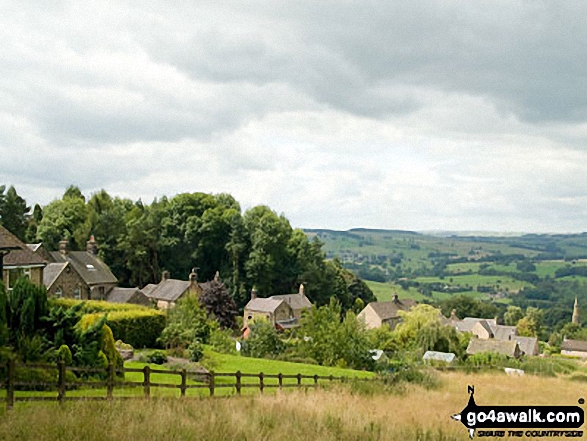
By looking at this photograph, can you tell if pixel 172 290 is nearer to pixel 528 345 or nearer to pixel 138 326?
pixel 138 326

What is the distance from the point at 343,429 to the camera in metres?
12.2

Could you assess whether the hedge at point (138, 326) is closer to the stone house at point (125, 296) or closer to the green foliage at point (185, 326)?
the green foliage at point (185, 326)

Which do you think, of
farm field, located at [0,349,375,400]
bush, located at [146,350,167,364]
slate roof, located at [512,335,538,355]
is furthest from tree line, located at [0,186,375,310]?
bush, located at [146,350,167,364]

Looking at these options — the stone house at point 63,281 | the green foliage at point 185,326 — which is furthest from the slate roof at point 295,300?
the green foliage at point 185,326

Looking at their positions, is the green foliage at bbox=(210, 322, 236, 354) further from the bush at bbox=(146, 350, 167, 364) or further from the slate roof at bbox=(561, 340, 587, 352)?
the slate roof at bbox=(561, 340, 587, 352)

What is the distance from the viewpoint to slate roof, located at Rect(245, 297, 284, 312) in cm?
7026

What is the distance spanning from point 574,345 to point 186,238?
7613 centimetres

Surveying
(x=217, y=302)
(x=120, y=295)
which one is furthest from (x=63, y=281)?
(x=217, y=302)

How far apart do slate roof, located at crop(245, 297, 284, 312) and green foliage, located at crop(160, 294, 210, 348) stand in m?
27.5

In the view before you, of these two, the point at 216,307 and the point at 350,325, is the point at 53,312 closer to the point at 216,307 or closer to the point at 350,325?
the point at 350,325

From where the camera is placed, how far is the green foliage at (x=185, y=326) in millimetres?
35344

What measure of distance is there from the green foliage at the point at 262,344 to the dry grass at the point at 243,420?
22250mm

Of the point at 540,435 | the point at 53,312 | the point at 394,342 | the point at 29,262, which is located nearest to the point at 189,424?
the point at 540,435

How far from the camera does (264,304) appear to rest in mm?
71562
